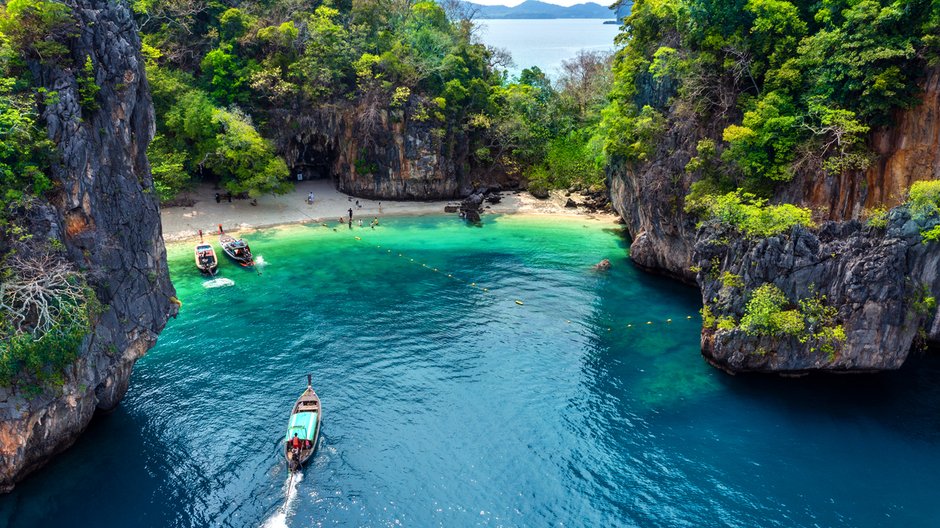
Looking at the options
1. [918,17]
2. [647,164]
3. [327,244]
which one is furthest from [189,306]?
[918,17]

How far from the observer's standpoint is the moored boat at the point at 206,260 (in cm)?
4278

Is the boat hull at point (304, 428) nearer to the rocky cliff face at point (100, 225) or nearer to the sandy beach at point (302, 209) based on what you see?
the rocky cliff face at point (100, 225)

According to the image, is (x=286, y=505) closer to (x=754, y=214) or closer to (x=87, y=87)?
(x=87, y=87)

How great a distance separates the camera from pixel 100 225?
2336cm

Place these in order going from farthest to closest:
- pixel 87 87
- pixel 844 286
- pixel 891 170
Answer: pixel 891 170
pixel 844 286
pixel 87 87

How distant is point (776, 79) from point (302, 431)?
32.3m

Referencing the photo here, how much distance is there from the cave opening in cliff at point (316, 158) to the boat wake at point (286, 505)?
4554 centimetres

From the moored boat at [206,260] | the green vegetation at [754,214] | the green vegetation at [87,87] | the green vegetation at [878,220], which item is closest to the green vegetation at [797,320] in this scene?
the green vegetation at [754,214]

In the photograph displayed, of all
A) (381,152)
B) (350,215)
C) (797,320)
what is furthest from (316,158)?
(797,320)

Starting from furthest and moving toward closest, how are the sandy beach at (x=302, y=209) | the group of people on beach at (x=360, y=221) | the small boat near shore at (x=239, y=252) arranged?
the group of people on beach at (x=360, y=221)
the sandy beach at (x=302, y=209)
the small boat near shore at (x=239, y=252)

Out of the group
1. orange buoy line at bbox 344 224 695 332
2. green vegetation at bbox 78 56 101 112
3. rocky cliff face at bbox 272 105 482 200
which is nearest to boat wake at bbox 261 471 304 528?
green vegetation at bbox 78 56 101 112

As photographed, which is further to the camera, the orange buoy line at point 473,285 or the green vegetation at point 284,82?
the green vegetation at point 284,82

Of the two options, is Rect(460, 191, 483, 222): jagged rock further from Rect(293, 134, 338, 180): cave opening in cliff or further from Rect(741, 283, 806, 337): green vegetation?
Rect(741, 283, 806, 337): green vegetation

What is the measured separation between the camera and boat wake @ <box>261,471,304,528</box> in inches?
826
